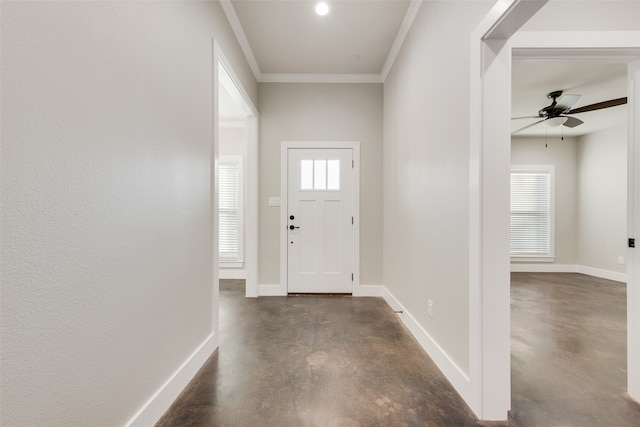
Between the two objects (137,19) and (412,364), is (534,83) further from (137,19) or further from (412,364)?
(137,19)

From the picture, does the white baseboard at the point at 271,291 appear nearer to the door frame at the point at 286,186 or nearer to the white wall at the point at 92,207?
the door frame at the point at 286,186

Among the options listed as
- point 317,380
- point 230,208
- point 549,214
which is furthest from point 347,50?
point 549,214

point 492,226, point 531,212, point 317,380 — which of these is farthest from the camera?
point 531,212

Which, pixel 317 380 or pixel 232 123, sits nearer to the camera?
pixel 317 380

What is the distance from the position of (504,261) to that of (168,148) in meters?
1.92

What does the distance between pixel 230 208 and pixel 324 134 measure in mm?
2230

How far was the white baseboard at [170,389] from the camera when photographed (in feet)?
4.12

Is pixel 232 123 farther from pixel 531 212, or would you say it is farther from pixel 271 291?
pixel 531 212

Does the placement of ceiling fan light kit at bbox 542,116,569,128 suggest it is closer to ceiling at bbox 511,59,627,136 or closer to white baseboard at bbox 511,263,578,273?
ceiling at bbox 511,59,627,136

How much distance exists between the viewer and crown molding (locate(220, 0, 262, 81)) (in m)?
2.28

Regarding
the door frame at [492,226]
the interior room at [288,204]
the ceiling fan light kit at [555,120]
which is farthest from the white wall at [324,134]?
the ceiling fan light kit at [555,120]

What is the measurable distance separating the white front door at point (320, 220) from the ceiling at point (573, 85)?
2334 mm

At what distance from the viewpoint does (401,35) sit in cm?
267

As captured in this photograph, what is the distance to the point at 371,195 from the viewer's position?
11.6 ft
